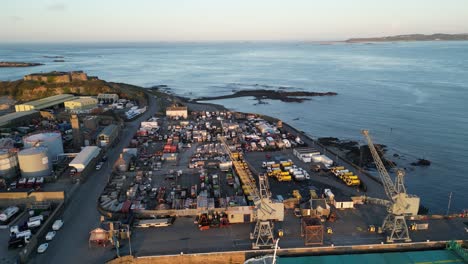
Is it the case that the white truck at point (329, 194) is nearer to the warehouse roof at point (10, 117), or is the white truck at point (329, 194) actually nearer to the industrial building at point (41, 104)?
the warehouse roof at point (10, 117)

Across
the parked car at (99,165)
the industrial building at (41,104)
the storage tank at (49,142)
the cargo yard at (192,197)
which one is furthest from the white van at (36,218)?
the industrial building at (41,104)

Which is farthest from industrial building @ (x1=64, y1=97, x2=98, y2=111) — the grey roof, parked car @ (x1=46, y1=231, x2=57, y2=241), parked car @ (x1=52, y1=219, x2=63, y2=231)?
the grey roof

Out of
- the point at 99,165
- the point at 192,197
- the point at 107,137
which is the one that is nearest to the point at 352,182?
the point at 192,197

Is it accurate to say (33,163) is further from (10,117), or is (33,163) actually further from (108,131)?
(10,117)

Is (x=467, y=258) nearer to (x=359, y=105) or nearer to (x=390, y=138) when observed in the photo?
(x=390, y=138)

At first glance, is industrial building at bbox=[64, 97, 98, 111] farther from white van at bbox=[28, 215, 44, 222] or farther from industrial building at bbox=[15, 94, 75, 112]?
white van at bbox=[28, 215, 44, 222]
